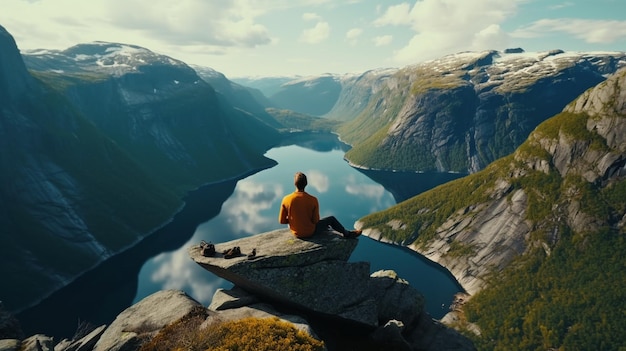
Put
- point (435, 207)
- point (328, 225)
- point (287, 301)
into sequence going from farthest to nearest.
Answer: point (435, 207) → point (328, 225) → point (287, 301)

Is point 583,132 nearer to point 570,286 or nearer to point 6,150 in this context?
point 570,286

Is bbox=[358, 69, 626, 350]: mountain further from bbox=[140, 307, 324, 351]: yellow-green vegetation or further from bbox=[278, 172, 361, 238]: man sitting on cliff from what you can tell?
bbox=[140, 307, 324, 351]: yellow-green vegetation

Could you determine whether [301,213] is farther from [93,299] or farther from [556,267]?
[93,299]

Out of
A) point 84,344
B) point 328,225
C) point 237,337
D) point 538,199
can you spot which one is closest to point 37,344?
point 84,344

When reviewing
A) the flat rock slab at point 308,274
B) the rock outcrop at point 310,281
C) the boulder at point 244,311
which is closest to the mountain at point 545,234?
the rock outcrop at point 310,281

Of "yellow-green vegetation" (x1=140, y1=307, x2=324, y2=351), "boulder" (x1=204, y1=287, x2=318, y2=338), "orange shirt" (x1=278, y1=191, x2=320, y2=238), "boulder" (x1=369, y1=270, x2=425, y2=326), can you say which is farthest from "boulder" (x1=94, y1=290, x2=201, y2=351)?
"boulder" (x1=369, y1=270, x2=425, y2=326)

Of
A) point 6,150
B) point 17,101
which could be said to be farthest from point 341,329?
point 17,101

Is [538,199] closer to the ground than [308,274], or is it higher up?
closer to the ground
